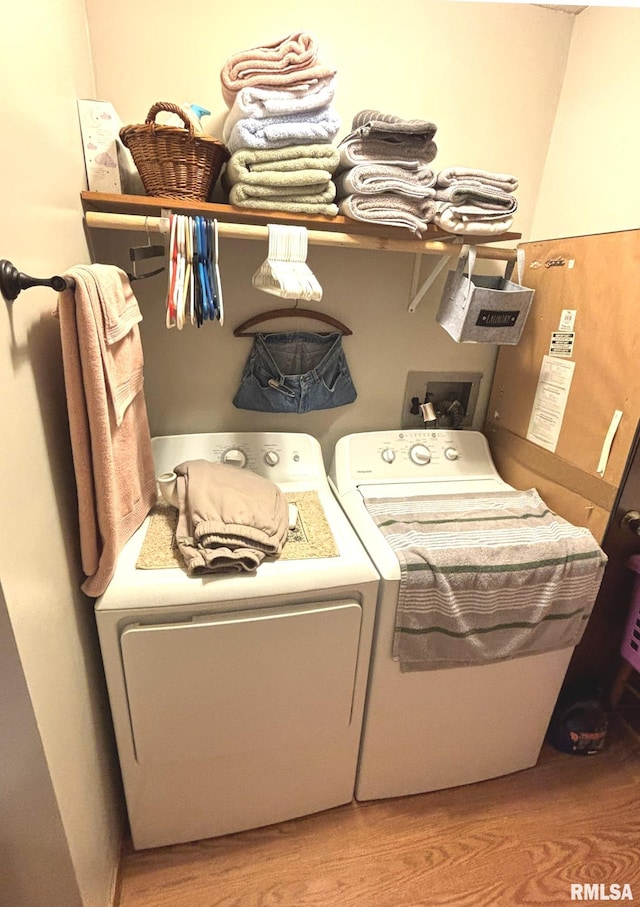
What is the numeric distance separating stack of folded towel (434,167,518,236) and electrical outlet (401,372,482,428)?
0.58m

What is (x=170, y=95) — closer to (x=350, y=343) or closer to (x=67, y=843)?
(x=350, y=343)

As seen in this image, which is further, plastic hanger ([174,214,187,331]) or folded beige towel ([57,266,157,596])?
plastic hanger ([174,214,187,331])

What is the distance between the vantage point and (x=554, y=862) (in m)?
1.33

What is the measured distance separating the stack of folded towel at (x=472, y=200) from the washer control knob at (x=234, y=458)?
3.02 ft

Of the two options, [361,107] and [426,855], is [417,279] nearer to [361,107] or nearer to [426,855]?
[361,107]

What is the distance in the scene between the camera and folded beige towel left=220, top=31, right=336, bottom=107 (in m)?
1.12

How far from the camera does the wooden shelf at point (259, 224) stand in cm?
117

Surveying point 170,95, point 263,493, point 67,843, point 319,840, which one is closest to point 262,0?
point 170,95

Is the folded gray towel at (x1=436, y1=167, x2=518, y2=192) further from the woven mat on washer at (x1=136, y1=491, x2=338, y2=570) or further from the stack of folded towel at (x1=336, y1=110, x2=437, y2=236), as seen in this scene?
the woven mat on washer at (x1=136, y1=491, x2=338, y2=570)

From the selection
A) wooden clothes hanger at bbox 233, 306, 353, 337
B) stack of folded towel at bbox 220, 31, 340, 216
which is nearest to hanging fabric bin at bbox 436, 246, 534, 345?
wooden clothes hanger at bbox 233, 306, 353, 337

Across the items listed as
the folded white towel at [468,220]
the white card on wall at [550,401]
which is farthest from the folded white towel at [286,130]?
the white card on wall at [550,401]

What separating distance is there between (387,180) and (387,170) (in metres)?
0.03

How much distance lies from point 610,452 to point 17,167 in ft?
4.88

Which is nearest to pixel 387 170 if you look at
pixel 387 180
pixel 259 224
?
pixel 387 180
